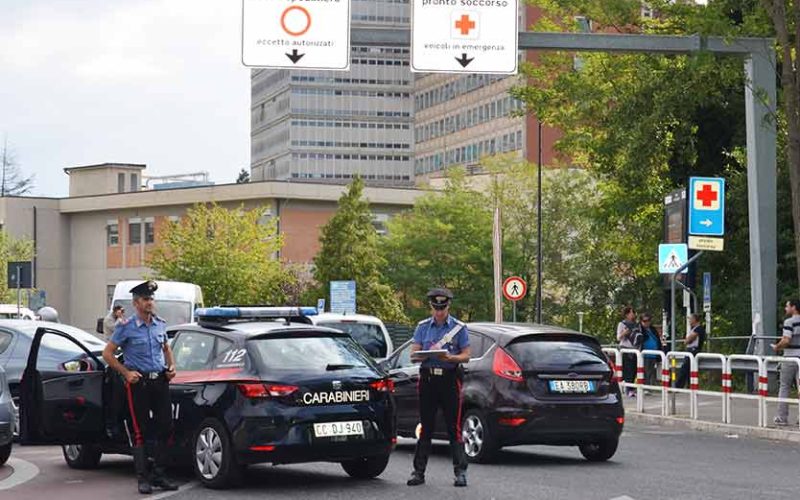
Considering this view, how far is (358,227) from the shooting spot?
88.4 m

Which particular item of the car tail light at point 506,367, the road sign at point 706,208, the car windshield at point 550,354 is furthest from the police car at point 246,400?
the road sign at point 706,208

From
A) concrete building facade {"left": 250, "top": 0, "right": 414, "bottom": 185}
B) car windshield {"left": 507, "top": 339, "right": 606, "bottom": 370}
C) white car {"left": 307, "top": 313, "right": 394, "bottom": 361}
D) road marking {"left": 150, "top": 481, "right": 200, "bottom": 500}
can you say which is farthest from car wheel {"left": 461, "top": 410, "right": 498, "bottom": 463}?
concrete building facade {"left": 250, "top": 0, "right": 414, "bottom": 185}

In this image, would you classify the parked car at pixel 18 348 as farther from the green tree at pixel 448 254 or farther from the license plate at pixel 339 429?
the green tree at pixel 448 254

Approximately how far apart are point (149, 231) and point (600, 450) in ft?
276

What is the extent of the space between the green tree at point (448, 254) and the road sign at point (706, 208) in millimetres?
56336

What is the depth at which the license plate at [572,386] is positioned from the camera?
18.1 meters

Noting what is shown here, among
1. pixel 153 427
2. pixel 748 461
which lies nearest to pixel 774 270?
pixel 748 461

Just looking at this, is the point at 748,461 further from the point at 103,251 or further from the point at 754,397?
the point at 103,251

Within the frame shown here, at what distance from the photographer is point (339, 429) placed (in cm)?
1488

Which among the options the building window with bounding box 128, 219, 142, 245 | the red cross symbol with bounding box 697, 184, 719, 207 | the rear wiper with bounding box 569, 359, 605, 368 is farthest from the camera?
the building window with bounding box 128, 219, 142, 245

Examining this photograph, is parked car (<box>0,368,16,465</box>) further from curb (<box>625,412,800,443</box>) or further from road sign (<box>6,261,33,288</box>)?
road sign (<box>6,261,33,288</box>)

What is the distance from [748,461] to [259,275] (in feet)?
211

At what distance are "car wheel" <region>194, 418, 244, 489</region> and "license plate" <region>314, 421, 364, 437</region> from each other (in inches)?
→ 29.9

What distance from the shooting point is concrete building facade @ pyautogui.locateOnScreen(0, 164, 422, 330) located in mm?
98312
